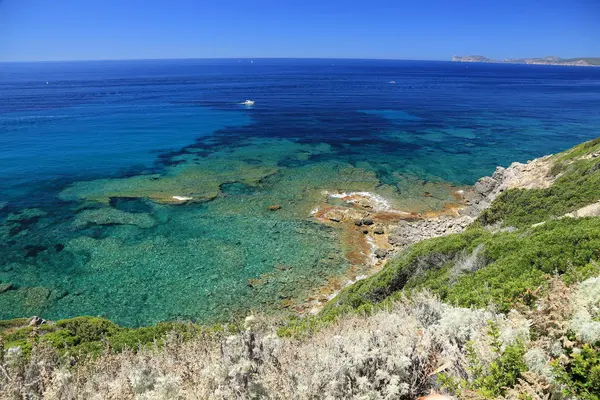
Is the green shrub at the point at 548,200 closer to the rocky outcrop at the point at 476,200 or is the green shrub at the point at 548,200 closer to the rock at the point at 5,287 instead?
the rocky outcrop at the point at 476,200

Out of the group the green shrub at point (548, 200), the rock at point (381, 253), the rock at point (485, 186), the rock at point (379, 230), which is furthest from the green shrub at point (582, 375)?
the rock at point (485, 186)

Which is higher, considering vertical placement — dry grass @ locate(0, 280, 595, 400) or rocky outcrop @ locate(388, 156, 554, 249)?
dry grass @ locate(0, 280, 595, 400)

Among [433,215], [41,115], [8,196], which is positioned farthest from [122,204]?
[41,115]

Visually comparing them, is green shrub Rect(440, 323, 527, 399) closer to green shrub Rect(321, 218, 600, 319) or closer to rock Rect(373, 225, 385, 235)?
green shrub Rect(321, 218, 600, 319)

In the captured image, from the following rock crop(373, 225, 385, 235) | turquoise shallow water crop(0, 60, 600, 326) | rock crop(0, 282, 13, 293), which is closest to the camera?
rock crop(0, 282, 13, 293)

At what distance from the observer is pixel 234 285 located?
19609 millimetres

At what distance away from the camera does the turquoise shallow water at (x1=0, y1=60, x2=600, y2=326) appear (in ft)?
63.5

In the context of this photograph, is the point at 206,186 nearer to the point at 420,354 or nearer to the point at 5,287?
the point at 5,287

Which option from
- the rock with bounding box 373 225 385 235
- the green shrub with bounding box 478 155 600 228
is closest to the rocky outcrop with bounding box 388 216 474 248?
Answer: the rock with bounding box 373 225 385 235

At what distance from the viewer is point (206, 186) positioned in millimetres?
33594

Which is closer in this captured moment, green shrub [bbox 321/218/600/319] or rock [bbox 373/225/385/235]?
green shrub [bbox 321/218/600/319]

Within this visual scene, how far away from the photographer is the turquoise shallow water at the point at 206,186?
63.5 ft

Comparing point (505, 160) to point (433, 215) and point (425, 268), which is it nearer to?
point (433, 215)

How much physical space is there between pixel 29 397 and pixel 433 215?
26.6 m
